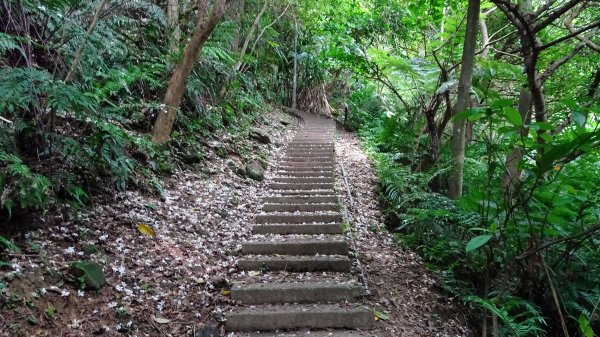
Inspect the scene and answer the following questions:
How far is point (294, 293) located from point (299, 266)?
624 millimetres

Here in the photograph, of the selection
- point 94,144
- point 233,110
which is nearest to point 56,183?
point 94,144

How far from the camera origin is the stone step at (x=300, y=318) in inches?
146

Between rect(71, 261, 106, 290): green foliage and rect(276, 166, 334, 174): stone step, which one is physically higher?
rect(276, 166, 334, 174): stone step

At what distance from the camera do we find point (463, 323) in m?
4.09

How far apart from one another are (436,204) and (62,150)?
4710mm

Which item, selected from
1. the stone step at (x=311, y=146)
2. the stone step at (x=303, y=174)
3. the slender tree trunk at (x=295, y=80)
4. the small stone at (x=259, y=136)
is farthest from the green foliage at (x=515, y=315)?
the slender tree trunk at (x=295, y=80)

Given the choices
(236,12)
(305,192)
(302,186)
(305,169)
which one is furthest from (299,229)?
(236,12)

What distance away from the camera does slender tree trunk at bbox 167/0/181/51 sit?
760cm

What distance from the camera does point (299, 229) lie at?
5754 millimetres

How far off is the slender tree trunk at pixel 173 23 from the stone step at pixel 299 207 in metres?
3.82

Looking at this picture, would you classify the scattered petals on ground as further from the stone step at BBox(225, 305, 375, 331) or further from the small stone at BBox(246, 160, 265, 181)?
the small stone at BBox(246, 160, 265, 181)

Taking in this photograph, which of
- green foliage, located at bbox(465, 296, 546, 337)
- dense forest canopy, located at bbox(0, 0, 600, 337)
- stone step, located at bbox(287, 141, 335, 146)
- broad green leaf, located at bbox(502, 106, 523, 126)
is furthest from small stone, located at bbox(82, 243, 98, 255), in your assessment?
stone step, located at bbox(287, 141, 335, 146)

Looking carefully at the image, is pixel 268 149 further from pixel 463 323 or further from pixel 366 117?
pixel 366 117

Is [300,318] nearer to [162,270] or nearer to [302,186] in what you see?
[162,270]
